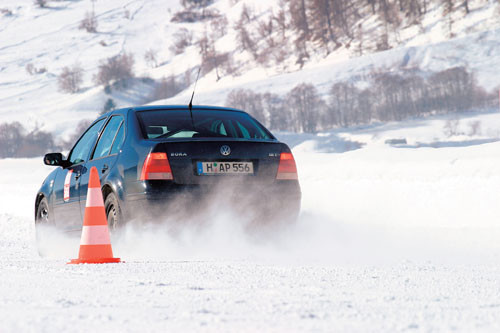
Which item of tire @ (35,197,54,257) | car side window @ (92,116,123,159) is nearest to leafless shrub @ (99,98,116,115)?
tire @ (35,197,54,257)

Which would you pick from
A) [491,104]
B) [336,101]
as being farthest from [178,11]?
[491,104]

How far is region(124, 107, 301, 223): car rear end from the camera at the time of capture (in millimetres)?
5797

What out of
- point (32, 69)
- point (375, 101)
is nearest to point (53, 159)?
point (375, 101)

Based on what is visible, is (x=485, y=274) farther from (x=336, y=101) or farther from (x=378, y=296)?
(x=336, y=101)

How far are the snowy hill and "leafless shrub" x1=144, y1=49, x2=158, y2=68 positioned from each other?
2.04 ft

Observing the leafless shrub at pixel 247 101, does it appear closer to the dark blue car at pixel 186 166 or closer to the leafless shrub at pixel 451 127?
the leafless shrub at pixel 451 127

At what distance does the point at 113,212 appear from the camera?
6.13 meters

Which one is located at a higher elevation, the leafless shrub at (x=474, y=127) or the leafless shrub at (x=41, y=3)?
the leafless shrub at (x=41, y=3)

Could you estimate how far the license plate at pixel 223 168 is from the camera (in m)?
5.91

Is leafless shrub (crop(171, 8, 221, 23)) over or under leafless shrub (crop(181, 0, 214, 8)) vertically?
under

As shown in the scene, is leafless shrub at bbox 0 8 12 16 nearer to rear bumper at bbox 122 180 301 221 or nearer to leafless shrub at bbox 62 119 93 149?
leafless shrub at bbox 62 119 93 149

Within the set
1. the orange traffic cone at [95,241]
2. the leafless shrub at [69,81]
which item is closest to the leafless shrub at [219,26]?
the leafless shrub at [69,81]

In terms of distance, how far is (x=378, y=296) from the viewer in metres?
3.83

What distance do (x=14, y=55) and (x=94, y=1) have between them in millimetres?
34989
